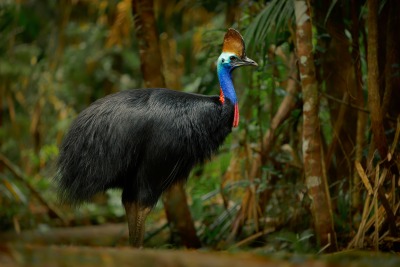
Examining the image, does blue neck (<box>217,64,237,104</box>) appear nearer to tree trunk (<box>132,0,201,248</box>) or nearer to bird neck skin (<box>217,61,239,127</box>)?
bird neck skin (<box>217,61,239,127</box>)

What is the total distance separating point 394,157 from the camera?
162 inches

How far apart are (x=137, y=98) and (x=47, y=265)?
2658 millimetres

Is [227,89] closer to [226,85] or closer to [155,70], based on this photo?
[226,85]

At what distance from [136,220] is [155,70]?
138 centimetres

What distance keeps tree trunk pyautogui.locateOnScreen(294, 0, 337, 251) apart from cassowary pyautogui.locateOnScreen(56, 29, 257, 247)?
393 mm

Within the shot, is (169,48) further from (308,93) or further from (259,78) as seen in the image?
(308,93)

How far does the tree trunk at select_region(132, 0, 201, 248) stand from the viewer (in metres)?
5.29

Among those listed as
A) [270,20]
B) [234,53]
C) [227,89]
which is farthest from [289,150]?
[270,20]

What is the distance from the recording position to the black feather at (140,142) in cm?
423

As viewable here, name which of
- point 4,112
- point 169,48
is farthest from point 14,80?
point 169,48

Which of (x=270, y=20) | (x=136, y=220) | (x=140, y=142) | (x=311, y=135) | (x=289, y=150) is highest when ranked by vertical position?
(x=270, y=20)

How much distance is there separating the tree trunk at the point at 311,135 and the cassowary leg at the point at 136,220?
109cm

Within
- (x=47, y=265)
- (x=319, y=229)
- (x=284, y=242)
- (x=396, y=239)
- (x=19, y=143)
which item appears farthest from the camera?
(x=19, y=143)

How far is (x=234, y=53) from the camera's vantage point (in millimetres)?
4445
